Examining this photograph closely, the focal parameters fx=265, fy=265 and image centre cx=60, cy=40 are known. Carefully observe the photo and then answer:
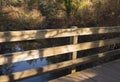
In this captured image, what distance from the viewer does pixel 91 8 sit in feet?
61.3

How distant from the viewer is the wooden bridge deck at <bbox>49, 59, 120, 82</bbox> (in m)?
5.19

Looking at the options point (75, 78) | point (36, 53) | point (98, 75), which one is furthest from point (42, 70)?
point (98, 75)

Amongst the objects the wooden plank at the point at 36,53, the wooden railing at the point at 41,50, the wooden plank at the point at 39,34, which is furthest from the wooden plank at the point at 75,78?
the wooden plank at the point at 39,34

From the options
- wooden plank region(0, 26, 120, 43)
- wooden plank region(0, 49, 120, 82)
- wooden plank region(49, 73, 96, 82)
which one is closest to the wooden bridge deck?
wooden plank region(49, 73, 96, 82)

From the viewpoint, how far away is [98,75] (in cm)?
551

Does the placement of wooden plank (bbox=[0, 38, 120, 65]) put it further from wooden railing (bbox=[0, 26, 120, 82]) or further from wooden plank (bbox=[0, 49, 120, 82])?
wooden plank (bbox=[0, 49, 120, 82])

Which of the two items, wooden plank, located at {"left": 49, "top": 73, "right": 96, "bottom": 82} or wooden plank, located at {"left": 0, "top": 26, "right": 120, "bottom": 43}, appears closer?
wooden plank, located at {"left": 0, "top": 26, "right": 120, "bottom": 43}

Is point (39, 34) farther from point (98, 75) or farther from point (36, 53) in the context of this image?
point (98, 75)

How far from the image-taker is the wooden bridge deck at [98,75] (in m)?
5.19

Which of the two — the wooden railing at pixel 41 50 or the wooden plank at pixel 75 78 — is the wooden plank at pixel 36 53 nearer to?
the wooden railing at pixel 41 50

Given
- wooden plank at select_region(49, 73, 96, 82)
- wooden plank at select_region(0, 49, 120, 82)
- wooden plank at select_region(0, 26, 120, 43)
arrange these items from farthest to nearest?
1. wooden plank at select_region(49, 73, 96, 82)
2. wooden plank at select_region(0, 49, 120, 82)
3. wooden plank at select_region(0, 26, 120, 43)

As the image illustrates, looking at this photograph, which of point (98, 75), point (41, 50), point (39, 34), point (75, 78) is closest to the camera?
point (39, 34)

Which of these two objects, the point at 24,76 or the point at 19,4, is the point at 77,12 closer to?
the point at 19,4

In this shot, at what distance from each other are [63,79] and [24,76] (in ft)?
2.72
